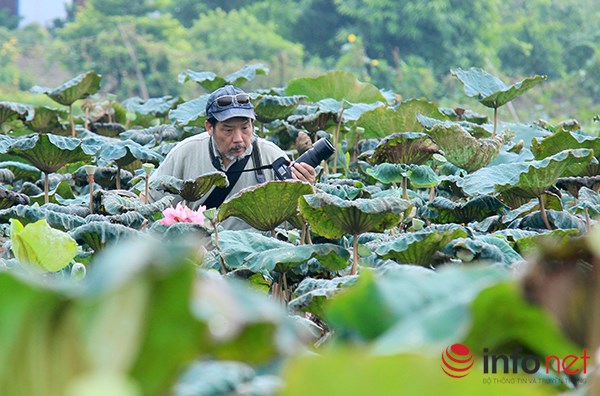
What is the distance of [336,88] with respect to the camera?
4816 millimetres

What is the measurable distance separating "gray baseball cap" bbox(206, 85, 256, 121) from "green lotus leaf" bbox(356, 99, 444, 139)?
1.34 feet

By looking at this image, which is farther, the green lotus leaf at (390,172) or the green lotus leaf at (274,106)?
the green lotus leaf at (274,106)

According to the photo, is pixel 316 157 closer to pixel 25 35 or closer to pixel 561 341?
pixel 561 341

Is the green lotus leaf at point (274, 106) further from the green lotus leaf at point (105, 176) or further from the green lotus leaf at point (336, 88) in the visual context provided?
the green lotus leaf at point (105, 176)

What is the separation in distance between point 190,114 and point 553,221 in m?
2.28

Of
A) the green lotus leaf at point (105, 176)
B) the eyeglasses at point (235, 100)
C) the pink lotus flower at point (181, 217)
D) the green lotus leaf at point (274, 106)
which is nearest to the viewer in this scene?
the pink lotus flower at point (181, 217)

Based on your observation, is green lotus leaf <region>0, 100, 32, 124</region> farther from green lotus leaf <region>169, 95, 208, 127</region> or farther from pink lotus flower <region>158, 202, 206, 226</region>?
pink lotus flower <region>158, 202, 206, 226</region>

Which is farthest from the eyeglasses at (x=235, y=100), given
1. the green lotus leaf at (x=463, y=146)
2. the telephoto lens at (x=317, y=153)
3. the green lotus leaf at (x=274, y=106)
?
the green lotus leaf at (x=463, y=146)

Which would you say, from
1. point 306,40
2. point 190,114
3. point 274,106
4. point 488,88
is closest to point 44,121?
point 190,114

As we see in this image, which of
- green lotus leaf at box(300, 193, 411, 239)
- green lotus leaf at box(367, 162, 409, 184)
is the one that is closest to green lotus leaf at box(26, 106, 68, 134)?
green lotus leaf at box(367, 162, 409, 184)

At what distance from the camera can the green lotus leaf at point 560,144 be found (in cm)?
310

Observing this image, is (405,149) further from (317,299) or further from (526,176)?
(317,299)

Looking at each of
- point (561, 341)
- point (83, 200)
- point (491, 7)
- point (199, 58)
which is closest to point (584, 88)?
point (199, 58)

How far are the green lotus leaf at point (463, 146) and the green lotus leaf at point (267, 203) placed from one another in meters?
0.68
